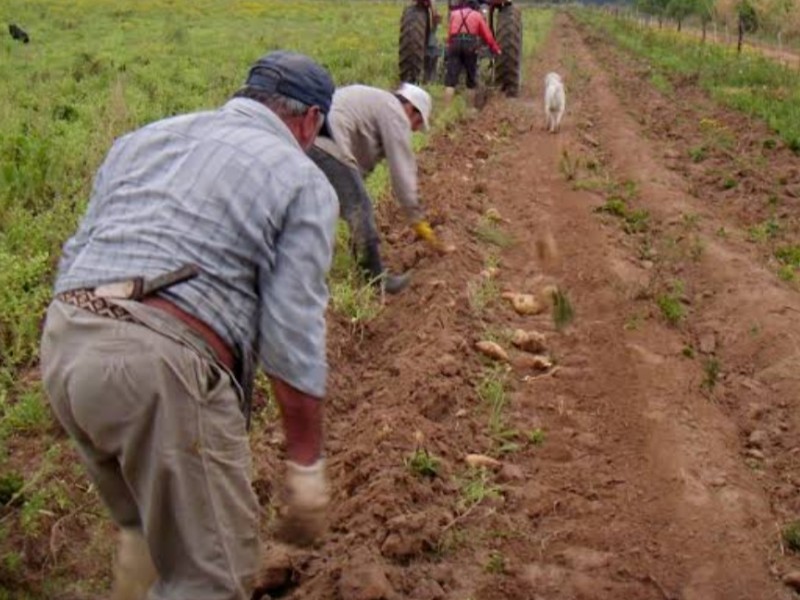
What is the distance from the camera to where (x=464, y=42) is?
1291cm

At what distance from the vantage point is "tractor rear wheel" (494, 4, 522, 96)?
14.0 metres

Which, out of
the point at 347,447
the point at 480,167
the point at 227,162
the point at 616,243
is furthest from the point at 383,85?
the point at 227,162

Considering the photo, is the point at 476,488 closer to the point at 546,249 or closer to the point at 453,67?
the point at 546,249

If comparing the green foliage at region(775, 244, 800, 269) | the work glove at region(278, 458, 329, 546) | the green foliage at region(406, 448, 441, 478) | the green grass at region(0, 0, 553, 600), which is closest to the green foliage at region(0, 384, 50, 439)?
the green grass at region(0, 0, 553, 600)

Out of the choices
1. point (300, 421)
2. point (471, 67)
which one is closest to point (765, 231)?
point (300, 421)

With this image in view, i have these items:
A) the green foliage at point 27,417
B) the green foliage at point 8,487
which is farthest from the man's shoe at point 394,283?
the green foliage at point 8,487

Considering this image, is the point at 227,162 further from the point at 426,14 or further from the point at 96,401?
the point at 426,14

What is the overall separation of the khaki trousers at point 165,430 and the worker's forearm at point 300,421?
0.39 feet

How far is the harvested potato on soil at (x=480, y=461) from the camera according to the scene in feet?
13.6

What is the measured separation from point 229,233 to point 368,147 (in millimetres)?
3376

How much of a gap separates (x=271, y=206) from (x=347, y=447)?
2.05 meters

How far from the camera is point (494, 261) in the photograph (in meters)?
6.72

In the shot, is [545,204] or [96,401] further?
[545,204]

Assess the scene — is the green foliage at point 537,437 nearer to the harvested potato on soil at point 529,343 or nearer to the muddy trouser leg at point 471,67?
the harvested potato on soil at point 529,343
